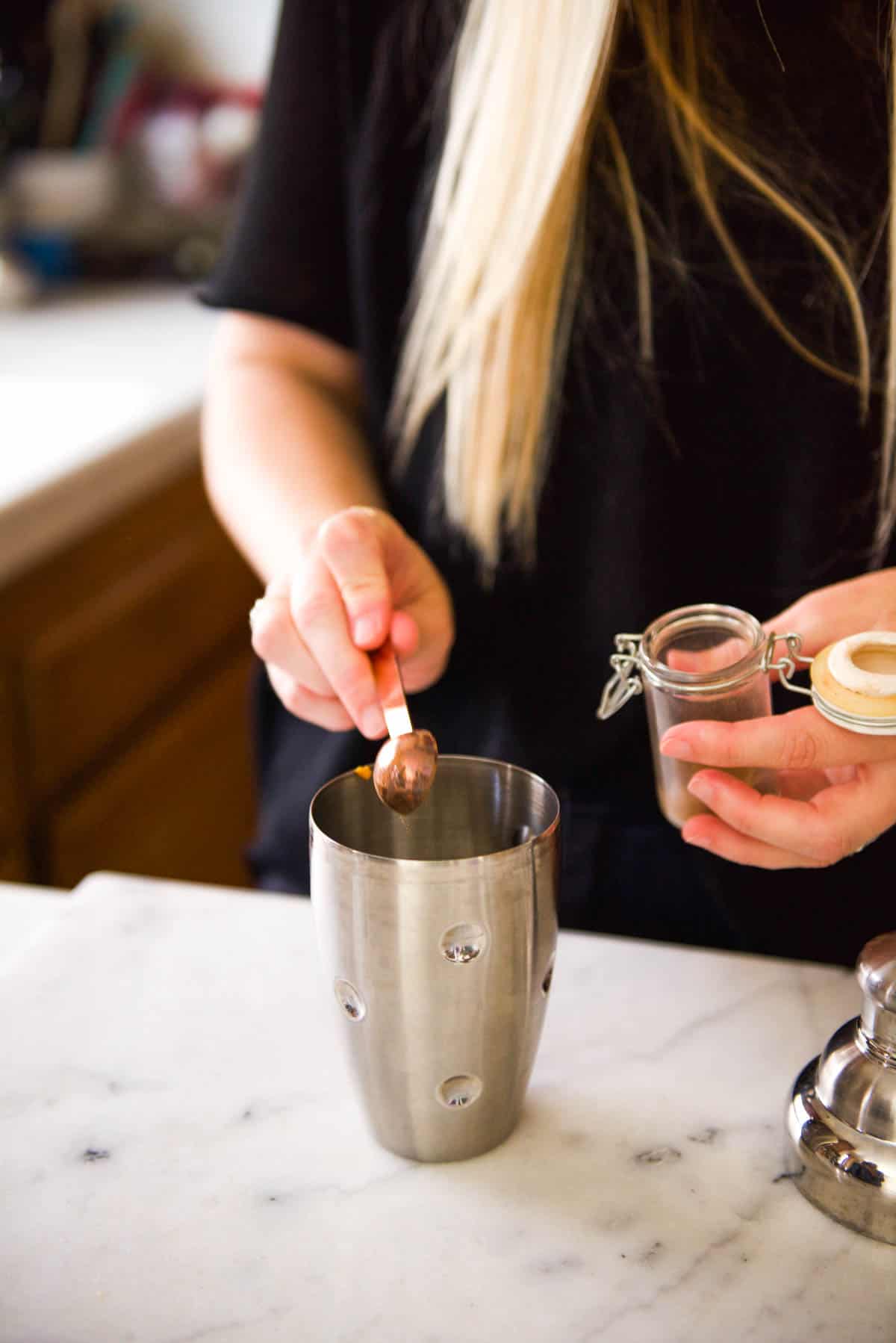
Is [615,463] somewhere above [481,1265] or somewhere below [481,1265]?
above

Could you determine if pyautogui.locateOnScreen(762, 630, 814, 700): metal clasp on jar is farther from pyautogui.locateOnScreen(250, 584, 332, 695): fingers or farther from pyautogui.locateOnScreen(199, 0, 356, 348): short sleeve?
pyautogui.locateOnScreen(199, 0, 356, 348): short sleeve

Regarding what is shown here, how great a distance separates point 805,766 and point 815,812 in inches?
0.9

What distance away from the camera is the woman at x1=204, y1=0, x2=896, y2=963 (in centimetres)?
71

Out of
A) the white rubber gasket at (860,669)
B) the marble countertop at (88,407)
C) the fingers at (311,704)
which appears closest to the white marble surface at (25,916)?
the fingers at (311,704)

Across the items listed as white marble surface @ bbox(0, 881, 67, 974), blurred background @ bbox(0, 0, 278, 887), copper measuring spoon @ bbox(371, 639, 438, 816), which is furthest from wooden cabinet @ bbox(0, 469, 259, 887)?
copper measuring spoon @ bbox(371, 639, 438, 816)

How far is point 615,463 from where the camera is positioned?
0.83 metres

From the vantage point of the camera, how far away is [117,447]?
4.58 ft

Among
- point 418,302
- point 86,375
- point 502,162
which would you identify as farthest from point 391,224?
point 86,375

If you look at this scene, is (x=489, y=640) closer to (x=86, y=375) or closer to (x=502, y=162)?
(x=502, y=162)

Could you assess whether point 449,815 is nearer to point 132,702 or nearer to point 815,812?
point 815,812

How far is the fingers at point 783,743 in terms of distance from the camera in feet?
1.69

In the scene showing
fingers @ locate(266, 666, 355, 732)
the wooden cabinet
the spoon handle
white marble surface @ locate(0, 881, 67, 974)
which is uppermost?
the spoon handle

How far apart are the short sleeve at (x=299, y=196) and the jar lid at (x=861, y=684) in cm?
55

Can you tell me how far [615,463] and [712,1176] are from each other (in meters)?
0.45
